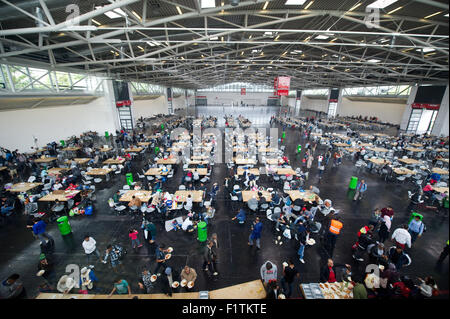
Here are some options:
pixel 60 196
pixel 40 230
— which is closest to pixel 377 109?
pixel 60 196

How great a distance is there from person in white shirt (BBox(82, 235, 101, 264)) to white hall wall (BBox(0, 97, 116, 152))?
56.6ft

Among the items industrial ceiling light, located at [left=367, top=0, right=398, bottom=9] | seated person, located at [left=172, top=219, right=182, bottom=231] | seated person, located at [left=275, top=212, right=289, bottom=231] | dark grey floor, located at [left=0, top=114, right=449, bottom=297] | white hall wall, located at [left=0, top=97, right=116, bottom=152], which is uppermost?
industrial ceiling light, located at [left=367, top=0, right=398, bottom=9]

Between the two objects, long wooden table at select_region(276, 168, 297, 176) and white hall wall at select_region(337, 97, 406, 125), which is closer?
long wooden table at select_region(276, 168, 297, 176)

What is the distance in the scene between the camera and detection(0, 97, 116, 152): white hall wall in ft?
57.7

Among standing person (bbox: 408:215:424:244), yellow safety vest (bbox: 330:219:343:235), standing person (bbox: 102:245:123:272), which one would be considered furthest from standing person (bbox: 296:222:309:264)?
standing person (bbox: 102:245:123:272)

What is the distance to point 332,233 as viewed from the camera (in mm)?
7723

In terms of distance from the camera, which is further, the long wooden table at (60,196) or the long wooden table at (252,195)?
the long wooden table at (60,196)

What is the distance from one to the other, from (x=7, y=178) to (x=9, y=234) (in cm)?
841

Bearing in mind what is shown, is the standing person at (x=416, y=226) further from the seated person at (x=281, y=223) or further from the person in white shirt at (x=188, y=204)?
the person in white shirt at (x=188, y=204)

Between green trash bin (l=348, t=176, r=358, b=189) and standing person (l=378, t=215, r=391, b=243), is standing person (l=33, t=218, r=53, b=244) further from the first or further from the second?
green trash bin (l=348, t=176, r=358, b=189)

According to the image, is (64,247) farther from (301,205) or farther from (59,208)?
(301,205)

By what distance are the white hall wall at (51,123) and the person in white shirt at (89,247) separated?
17.3 meters

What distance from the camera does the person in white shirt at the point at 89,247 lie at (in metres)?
7.53

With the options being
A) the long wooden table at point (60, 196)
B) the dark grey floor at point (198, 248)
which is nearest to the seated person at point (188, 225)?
the dark grey floor at point (198, 248)
